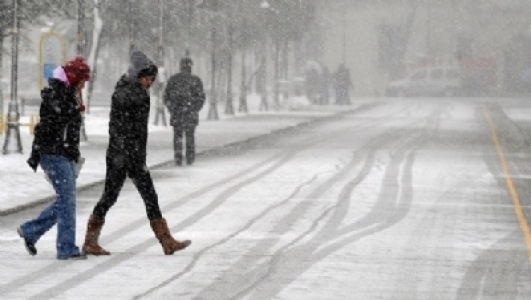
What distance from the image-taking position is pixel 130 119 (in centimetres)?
1326

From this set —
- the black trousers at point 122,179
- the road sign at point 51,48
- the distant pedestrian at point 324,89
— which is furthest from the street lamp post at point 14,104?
the distant pedestrian at point 324,89

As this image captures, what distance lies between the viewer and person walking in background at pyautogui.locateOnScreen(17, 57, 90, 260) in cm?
1288

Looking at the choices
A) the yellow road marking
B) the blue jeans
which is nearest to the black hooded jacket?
the blue jeans

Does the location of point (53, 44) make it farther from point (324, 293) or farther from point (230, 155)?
point (324, 293)

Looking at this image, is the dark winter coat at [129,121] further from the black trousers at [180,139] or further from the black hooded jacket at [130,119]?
the black trousers at [180,139]

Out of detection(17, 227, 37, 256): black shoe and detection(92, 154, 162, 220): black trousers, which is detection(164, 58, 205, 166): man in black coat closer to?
detection(92, 154, 162, 220): black trousers

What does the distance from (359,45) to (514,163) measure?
6836cm

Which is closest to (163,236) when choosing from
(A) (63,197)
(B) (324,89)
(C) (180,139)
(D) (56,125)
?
(A) (63,197)

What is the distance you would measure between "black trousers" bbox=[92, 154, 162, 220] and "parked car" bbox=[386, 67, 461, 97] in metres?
74.6

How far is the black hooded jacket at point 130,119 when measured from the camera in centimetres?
1322

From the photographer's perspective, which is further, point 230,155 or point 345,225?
point 230,155

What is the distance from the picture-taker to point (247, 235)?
15.0 m

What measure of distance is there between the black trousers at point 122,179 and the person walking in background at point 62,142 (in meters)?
0.39

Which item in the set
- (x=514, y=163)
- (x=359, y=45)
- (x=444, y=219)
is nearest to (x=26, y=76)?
(x=359, y=45)
